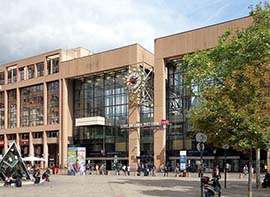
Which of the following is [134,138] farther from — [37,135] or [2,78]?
[2,78]

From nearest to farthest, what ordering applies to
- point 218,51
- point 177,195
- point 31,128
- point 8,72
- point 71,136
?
point 177,195
point 218,51
point 71,136
point 31,128
point 8,72

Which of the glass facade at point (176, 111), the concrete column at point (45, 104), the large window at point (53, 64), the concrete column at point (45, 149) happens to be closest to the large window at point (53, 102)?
the concrete column at point (45, 104)

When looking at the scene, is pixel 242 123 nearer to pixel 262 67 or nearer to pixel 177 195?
pixel 262 67

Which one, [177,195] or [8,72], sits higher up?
[8,72]

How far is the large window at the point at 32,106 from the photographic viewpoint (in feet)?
268

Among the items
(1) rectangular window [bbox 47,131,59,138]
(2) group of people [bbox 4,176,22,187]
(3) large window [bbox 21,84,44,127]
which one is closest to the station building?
(3) large window [bbox 21,84,44,127]

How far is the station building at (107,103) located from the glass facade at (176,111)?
0.47 ft

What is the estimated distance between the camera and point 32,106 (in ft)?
274

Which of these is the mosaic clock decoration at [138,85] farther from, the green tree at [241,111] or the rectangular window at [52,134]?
the green tree at [241,111]

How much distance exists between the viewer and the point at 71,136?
76.7 metres

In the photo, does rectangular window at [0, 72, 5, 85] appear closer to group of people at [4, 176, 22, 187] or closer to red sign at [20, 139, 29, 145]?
red sign at [20, 139, 29, 145]

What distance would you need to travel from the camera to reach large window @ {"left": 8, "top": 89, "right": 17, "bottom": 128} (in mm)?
86875

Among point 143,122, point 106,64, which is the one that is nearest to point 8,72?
point 106,64

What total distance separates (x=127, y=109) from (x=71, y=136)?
550 inches
